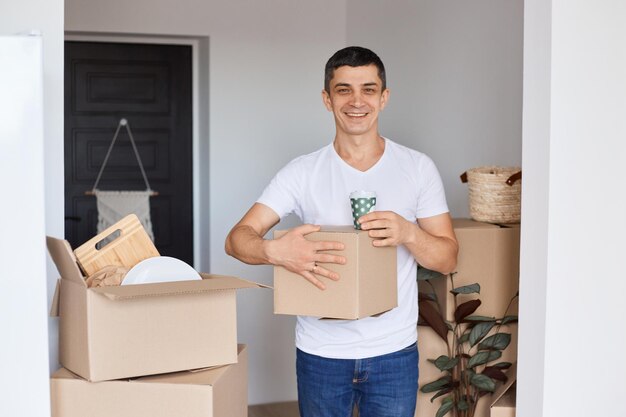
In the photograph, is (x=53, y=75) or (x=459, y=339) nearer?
(x=53, y=75)

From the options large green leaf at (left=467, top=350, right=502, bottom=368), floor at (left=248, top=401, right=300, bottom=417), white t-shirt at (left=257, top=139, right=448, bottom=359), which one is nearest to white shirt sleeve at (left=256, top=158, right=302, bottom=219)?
white t-shirt at (left=257, top=139, right=448, bottom=359)

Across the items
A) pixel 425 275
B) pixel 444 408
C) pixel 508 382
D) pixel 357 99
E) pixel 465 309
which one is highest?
pixel 357 99

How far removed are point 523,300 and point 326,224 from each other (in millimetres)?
556

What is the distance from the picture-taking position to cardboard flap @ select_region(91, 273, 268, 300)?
1850 mm

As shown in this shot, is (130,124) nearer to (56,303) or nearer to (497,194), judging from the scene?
(497,194)

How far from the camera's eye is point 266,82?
454cm

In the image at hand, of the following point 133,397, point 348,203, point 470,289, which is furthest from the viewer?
point 470,289

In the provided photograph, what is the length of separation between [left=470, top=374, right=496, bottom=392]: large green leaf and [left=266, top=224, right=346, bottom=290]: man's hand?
2.86 feet

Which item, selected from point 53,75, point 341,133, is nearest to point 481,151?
point 341,133

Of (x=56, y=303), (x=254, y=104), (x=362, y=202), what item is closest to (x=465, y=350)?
(x=362, y=202)

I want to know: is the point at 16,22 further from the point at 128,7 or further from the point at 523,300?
the point at 128,7

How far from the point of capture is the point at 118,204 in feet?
14.7

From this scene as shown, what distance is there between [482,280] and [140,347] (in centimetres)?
126

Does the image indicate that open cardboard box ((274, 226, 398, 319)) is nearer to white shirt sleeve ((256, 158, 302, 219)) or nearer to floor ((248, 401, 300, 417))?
white shirt sleeve ((256, 158, 302, 219))
